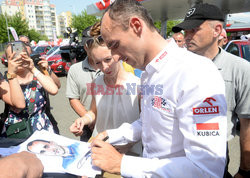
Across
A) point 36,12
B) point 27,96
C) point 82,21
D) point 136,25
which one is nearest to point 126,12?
point 136,25

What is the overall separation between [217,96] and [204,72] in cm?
13

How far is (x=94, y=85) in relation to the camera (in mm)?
1895

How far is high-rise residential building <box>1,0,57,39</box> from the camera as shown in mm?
78688

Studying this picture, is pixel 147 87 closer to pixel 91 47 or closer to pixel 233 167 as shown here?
pixel 91 47

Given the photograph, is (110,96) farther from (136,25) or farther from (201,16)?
(201,16)

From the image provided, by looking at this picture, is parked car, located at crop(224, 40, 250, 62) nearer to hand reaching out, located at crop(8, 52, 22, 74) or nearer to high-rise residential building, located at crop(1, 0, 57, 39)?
hand reaching out, located at crop(8, 52, 22, 74)

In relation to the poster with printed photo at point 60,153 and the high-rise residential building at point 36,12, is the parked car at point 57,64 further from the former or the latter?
the high-rise residential building at point 36,12

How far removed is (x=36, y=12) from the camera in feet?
283

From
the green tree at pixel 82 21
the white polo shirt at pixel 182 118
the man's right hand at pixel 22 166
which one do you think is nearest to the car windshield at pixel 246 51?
the white polo shirt at pixel 182 118

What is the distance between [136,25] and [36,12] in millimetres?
100486

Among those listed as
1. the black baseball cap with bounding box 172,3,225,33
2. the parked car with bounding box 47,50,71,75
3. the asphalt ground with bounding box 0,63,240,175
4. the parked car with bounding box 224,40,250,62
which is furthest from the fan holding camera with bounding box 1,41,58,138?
the parked car with bounding box 47,50,71,75

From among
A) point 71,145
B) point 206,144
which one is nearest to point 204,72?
point 206,144

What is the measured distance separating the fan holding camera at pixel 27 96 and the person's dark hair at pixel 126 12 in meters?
1.39

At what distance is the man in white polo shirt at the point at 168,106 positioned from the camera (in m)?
0.83
